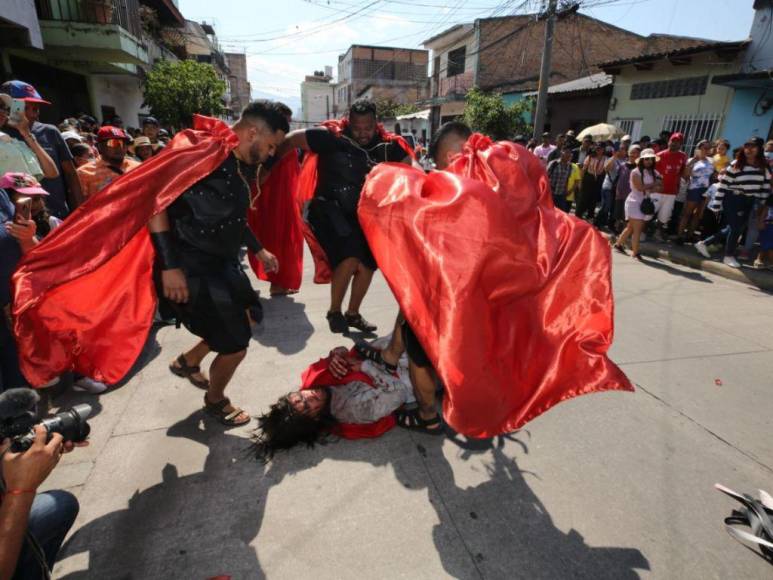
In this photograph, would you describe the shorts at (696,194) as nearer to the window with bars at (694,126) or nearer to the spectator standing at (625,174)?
the spectator standing at (625,174)

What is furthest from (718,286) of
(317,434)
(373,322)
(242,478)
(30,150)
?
(30,150)

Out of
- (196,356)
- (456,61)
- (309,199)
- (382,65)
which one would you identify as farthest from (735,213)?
(382,65)

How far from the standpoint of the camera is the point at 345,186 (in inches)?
154

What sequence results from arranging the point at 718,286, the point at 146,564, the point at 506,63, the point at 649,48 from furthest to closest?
the point at 506,63 < the point at 649,48 < the point at 718,286 < the point at 146,564

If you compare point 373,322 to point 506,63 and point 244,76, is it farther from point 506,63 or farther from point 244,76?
point 244,76

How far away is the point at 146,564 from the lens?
72.7 inches

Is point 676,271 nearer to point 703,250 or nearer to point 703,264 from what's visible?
point 703,264

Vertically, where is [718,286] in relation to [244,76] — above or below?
below

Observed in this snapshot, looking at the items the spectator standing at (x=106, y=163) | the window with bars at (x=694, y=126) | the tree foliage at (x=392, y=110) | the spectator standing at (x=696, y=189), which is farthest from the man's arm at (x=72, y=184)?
the tree foliage at (x=392, y=110)

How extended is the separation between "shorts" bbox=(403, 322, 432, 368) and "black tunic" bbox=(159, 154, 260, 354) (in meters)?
0.92

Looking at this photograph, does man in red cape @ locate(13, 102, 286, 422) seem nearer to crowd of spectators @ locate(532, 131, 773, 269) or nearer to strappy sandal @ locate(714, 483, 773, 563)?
strappy sandal @ locate(714, 483, 773, 563)

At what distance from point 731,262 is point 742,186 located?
1.06m

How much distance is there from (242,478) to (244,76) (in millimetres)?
80944

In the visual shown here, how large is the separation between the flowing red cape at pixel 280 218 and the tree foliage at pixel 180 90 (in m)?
11.8
